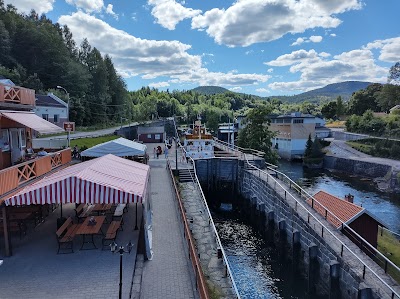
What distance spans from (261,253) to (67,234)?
1208cm

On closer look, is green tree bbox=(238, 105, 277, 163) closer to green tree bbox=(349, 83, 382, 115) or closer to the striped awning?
the striped awning

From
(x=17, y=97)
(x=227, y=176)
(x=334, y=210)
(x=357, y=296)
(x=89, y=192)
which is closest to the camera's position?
(x=89, y=192)

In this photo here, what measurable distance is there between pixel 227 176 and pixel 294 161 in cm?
3258

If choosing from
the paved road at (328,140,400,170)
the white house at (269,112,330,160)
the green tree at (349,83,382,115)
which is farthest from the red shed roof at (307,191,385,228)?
the green tree at (349,83,382,115)

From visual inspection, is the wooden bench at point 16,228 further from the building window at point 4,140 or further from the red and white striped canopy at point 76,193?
the building window at point 4,140

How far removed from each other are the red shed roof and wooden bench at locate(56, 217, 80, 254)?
35.7ft

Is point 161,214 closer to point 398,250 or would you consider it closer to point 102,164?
point 102,164

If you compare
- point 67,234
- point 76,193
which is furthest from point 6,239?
point 76,193

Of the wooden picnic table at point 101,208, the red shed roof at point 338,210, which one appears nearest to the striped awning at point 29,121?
the wooden picnic table at point 101,208

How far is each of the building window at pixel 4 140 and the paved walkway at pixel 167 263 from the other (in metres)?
7.25

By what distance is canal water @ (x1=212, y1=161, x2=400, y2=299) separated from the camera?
15.1 m

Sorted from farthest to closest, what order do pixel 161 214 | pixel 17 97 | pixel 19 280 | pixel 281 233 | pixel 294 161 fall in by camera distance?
1. pixel 294 161
2. pixel 281 233
3. pixel 161 214
4. pixel 17 97
5. pixel 19 280

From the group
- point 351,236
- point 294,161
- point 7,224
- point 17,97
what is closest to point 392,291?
point 351,236

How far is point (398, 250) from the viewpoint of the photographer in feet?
55.6
